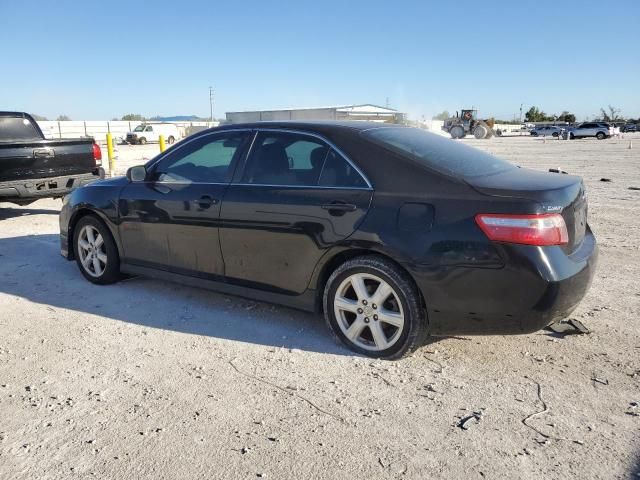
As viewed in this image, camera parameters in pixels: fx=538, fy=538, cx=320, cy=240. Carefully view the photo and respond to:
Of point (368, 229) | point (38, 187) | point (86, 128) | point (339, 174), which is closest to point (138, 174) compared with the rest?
point (339, 174)

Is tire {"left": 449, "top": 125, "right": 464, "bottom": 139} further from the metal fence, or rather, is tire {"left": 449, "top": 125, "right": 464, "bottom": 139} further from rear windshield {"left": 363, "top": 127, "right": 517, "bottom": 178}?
rear windshield {"left": 363, "top": 127, "right": 517, "bottom": 178}

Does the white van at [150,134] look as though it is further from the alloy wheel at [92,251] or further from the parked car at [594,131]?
the alloy wheel at [92,251]

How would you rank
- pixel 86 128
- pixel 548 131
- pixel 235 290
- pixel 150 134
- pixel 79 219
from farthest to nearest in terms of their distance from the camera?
→ pixel 548 131
pixel 86 128
pixel 150 134
pixel 79 219
pixel 235 290

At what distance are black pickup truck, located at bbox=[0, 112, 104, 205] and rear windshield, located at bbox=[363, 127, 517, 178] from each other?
6525mm

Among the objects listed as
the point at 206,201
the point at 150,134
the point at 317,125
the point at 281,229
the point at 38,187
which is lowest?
the point at 38,187

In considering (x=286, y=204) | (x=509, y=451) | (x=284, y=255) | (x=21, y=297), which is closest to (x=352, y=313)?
(x=284, y=255)

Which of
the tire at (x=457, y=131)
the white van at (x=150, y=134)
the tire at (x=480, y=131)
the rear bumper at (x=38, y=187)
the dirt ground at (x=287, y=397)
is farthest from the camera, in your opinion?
the tire at (x=457, y=131)

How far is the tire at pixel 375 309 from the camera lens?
11.3ft

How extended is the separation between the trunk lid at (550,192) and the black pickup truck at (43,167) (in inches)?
289

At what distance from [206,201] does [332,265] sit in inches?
48.8

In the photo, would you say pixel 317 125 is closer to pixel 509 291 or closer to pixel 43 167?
pixel 509 291

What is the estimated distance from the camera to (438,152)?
3.86m

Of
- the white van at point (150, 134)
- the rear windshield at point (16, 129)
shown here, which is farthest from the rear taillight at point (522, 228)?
the white van at point (150, 134)

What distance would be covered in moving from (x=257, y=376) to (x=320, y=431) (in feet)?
2.44
